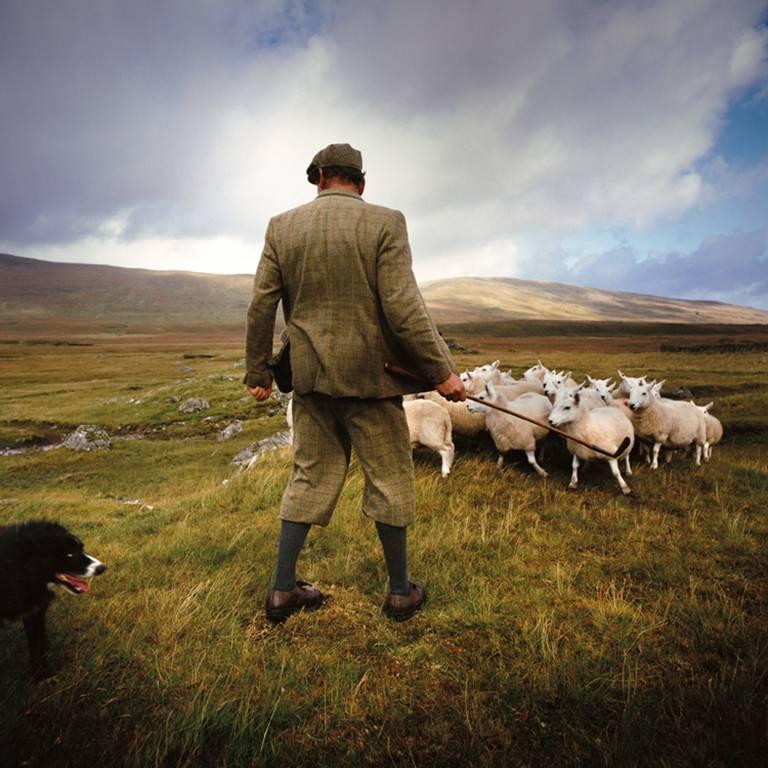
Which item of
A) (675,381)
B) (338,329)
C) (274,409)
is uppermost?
(338,329)

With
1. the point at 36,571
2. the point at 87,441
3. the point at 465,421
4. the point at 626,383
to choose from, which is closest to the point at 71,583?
the point at 36,571

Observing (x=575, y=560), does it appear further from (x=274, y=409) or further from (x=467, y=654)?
(x=274, y=409)

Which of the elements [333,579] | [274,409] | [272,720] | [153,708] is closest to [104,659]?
[153,708]

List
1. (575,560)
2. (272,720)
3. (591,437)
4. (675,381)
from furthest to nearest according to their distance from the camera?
(675,381)
(591,437)
(575,560)
(272,720)

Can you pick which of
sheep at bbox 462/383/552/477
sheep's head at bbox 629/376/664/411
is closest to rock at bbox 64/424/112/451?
sheep at bbox 462/383/552/477

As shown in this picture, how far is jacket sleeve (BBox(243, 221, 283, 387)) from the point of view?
9.91 ft

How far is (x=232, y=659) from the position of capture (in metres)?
2.70

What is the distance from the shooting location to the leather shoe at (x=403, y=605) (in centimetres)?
316

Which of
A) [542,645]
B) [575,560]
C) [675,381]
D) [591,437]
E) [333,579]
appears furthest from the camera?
[675,381]

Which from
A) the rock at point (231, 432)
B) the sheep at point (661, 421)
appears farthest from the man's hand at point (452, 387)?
the rock at point (231, 432)

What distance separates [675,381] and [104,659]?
25.4 meters

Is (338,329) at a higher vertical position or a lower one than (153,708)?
higher

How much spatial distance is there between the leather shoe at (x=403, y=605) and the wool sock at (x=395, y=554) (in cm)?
4

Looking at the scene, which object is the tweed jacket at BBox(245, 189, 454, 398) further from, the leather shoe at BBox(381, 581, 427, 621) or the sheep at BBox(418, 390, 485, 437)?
the sheep at BBox(418, 390, 485, 437)
